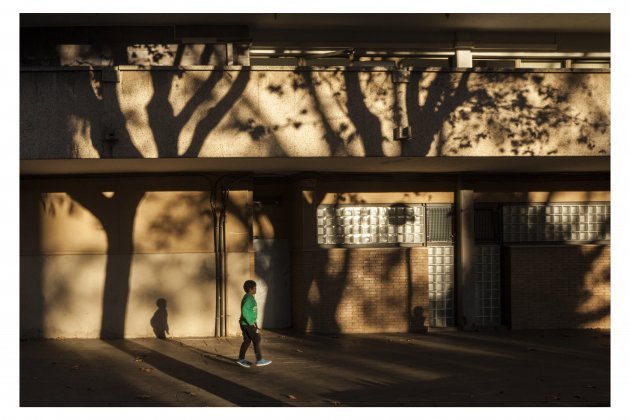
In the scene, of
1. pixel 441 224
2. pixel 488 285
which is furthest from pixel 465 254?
pixel 488 285

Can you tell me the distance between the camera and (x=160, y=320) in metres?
19.3

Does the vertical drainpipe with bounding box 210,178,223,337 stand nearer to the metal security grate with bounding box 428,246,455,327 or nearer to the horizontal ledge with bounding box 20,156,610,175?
the horizontal ledge with bounding box 20,156,610,175

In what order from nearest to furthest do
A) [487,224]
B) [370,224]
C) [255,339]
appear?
[255,339], [370,224], [487,224]

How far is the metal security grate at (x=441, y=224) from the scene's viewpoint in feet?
67.1

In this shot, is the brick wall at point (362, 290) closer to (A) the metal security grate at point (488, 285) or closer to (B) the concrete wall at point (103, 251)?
(A) the metal security grate at point (488, 285)

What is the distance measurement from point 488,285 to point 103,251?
8.43 metres

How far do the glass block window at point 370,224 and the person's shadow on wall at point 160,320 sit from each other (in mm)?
3585

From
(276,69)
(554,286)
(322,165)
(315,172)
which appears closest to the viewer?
(276,69)

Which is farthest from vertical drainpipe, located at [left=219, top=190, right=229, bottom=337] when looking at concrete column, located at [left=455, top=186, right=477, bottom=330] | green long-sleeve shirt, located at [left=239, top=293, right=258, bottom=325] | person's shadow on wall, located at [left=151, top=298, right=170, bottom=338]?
concrete column, located at [left=455, top=186, right=477, bottom=330]

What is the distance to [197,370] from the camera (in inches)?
595

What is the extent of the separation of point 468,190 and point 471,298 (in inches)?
93.8

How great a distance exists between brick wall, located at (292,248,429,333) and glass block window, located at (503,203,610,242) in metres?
2.18

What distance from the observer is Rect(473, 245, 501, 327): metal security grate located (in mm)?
20609

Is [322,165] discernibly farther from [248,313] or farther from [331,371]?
[331,371]
